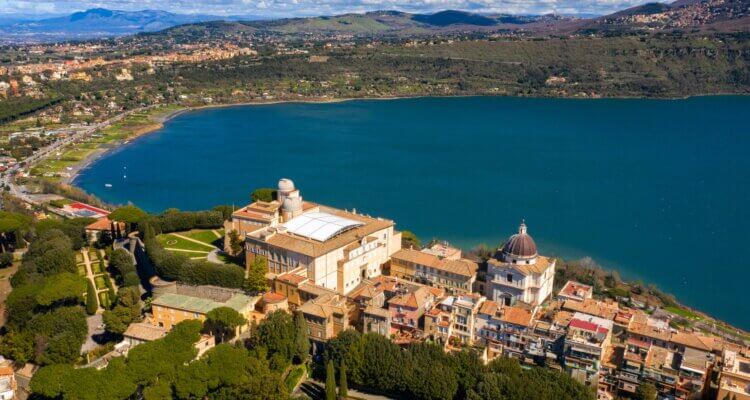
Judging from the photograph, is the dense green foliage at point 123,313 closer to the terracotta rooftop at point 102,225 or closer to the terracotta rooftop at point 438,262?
the terracotta rooftop at point 102,225

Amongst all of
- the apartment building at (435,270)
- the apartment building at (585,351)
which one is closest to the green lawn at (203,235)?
the apartment building at (435,270)

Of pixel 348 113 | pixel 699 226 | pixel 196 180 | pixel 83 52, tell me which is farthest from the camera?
pixel 83 52

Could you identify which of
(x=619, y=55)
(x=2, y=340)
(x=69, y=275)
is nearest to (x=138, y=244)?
(x=69, y=275)

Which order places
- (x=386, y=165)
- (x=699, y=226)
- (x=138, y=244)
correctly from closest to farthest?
(x=138, y=244)
(x=699, y=226)
(x=386, y=165)

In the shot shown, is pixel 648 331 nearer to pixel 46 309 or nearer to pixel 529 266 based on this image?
pixel 529 266

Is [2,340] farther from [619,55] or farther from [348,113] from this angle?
[619,55]

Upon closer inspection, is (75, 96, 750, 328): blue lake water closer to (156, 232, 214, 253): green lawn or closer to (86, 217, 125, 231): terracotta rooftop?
(86, 217, 125, 231): terracotta rooftop

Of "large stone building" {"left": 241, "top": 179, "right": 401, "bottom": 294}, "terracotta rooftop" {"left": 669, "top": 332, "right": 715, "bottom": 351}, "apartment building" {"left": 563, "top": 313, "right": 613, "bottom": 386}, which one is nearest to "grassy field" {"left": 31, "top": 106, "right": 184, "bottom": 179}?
"large stone building" {"left": 241, "top": 179, "right": 401, "bottom": 294}
